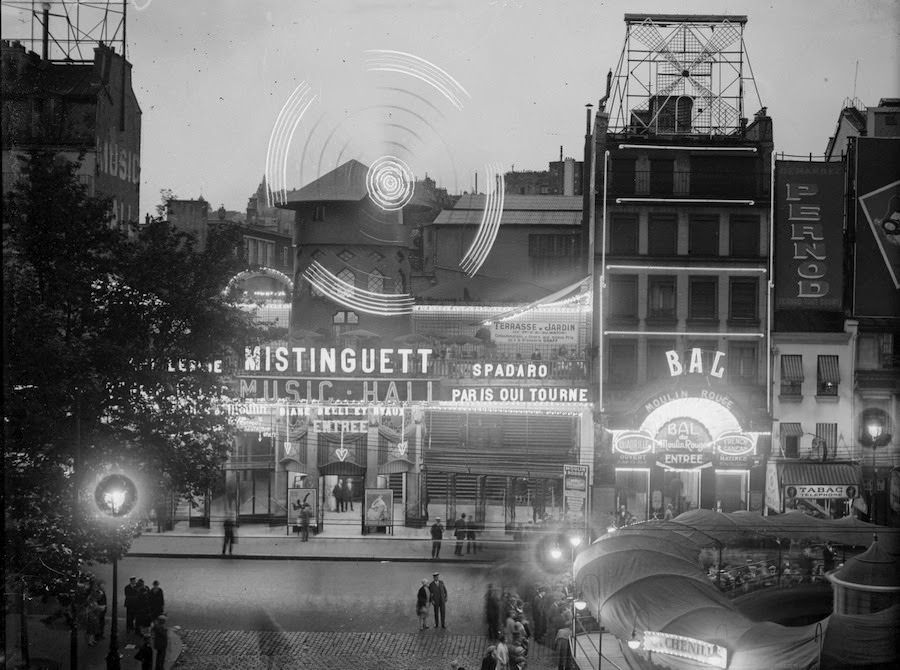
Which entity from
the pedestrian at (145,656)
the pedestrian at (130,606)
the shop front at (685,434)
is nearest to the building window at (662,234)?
the shop front at (685,434)

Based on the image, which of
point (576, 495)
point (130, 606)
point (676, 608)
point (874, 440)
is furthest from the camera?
point (874, 440)

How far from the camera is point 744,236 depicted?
1980 inches

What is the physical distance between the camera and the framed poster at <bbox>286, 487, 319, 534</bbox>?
148 feet

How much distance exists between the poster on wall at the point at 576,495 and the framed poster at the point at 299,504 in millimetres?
10608

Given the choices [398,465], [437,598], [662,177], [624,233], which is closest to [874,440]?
[624,233]

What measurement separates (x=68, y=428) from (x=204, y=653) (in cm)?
724

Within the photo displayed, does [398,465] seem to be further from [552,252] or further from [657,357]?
[552,252]

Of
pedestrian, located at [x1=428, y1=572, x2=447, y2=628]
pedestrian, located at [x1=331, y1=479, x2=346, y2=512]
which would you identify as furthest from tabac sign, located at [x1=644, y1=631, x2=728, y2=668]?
pedestrian, located at [x1=331, y1=479, x2=346, y2=512]

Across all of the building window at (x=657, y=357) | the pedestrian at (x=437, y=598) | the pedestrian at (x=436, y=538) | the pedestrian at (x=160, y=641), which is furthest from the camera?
the building window at (x=657, y=357)

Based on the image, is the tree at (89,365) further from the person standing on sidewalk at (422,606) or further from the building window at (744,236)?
the building window at (744,236)

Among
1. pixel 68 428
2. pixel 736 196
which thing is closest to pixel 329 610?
pixel 68 428

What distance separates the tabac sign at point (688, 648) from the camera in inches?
891

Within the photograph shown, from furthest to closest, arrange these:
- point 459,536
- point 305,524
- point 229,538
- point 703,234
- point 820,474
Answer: point 703,234, point 820,474, point 305,524, point 459,536, point 229,538

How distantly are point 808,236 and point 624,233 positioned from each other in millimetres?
7892
